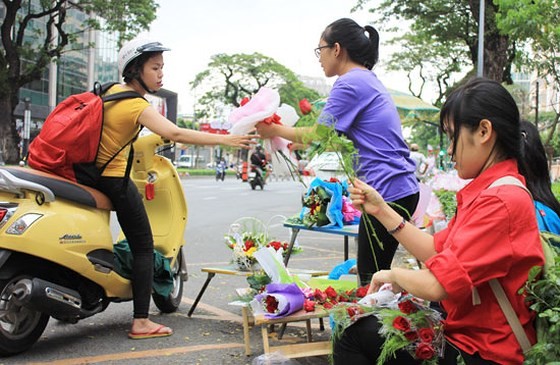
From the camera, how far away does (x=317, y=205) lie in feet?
17.5

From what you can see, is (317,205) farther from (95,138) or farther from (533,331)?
(533,331)

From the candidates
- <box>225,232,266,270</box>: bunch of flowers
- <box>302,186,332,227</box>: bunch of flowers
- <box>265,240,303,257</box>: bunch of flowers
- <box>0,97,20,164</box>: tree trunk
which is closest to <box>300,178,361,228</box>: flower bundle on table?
<box>302,186,332,227</box>: bunch of flowers

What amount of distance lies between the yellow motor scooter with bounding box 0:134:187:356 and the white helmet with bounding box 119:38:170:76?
805 millimetres

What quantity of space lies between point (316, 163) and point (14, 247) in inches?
65.5

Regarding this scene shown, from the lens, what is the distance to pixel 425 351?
211 cm

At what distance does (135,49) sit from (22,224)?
1235 mm

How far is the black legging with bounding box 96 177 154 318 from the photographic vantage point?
13.1 ft

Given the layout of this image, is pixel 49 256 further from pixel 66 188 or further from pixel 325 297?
pixel 325 297

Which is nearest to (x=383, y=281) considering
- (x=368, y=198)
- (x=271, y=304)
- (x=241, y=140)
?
(x=368, y=198)

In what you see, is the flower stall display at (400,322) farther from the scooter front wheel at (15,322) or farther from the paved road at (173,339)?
the scooter front wheel at (15,322)

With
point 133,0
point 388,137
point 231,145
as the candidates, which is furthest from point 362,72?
point 133,0

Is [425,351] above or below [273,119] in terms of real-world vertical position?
below

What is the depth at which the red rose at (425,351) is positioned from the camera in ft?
6.93

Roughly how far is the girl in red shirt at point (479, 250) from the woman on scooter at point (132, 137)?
1.57 m
